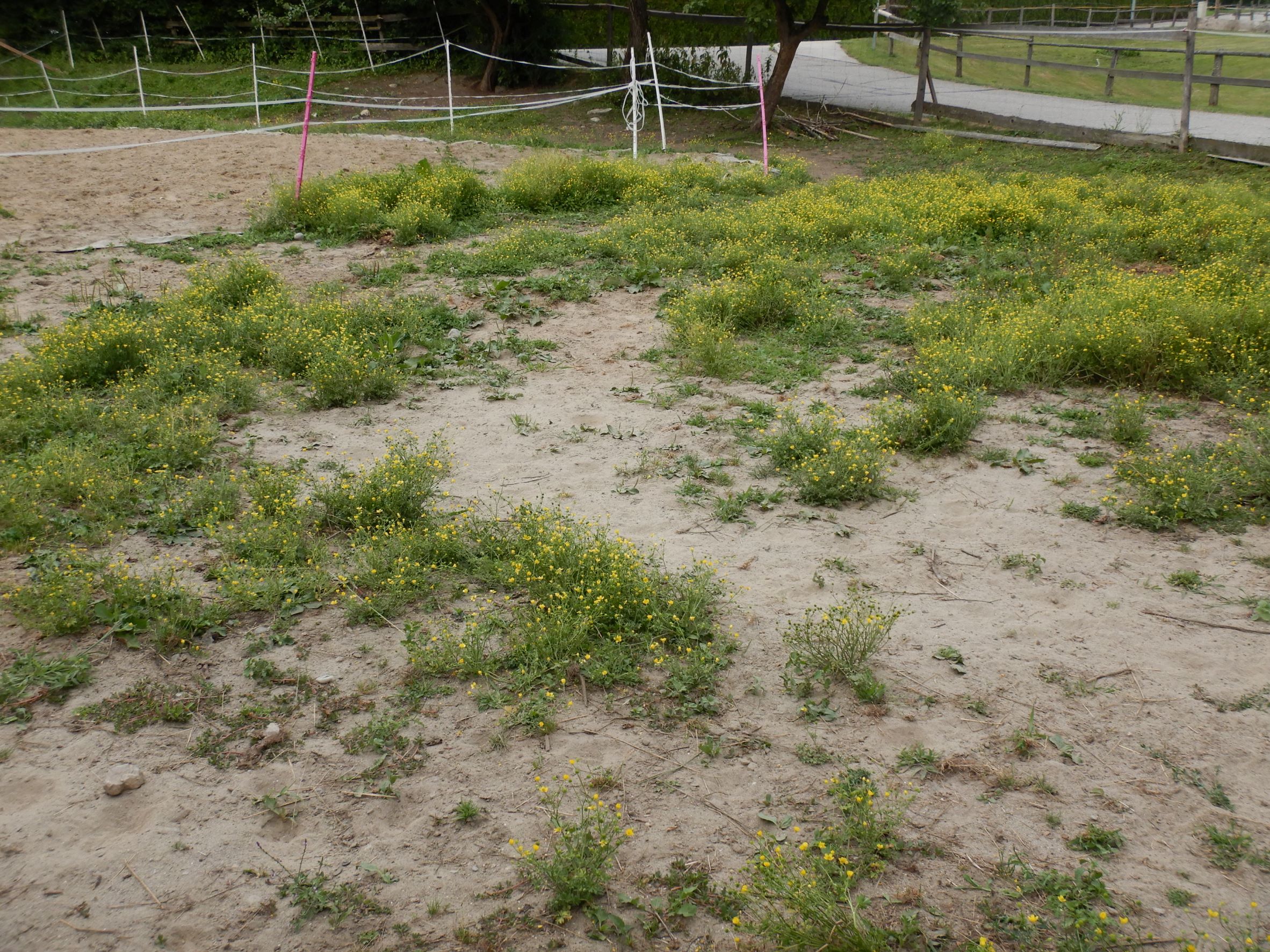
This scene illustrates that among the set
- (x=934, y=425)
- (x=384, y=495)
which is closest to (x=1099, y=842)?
(x=934, y=425)

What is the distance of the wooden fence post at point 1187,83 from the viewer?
571 inches

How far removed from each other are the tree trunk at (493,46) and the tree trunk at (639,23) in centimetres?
357

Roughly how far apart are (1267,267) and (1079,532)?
17.7ft

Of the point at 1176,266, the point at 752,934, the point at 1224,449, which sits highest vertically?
the point at 1176,266

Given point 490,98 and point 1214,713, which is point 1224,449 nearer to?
point 1214,713

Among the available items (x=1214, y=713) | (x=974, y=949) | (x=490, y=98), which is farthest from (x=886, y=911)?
(x=490, y=98)

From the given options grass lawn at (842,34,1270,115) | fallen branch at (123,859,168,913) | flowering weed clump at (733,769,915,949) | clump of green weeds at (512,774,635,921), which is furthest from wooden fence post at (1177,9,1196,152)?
fallen branch at (123,859,168,913)

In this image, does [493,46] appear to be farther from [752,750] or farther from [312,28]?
[752,750]

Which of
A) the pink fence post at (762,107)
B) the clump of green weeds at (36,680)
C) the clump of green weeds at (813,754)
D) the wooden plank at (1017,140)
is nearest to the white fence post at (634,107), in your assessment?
the pink fence post at (762,107)

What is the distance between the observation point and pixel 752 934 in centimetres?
311

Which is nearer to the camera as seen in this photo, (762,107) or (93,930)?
(93,930)

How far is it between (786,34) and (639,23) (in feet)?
13.7

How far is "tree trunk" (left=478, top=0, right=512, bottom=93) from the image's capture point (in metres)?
23.0

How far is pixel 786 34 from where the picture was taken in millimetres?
18328
